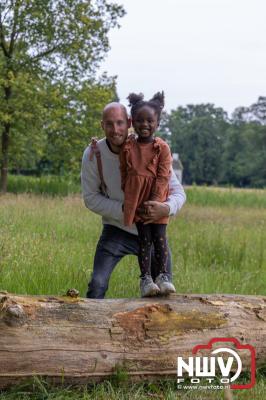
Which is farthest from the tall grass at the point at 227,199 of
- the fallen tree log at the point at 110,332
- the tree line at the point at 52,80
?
the fallen tree log at the point at 110,332

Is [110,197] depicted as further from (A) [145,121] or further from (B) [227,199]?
(B) [227,199]

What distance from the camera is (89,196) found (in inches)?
165

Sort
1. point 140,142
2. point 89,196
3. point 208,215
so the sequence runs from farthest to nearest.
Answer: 1. point 208,215
2. point 89,196
3. point 140,142

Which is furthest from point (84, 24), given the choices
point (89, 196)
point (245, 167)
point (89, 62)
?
point (245, 167)

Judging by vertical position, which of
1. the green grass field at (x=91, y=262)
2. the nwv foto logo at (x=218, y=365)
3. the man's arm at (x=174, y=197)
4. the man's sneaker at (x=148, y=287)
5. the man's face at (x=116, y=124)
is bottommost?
the nwv foto logo at (x=218, y=365)

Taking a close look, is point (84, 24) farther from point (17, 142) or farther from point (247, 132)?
point (247, 132)

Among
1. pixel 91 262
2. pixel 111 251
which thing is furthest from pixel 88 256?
pixel 111 251

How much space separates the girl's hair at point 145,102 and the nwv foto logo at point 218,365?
66.3 inches

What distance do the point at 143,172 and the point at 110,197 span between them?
491 millimetres

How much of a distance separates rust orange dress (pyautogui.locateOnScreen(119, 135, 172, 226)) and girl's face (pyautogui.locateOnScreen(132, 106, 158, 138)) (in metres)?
0.11

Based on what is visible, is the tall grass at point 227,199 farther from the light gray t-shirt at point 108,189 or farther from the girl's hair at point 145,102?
the girl's hair at point 145,102

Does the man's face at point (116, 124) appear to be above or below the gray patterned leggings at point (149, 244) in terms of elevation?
above

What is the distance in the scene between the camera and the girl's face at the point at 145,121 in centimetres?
373

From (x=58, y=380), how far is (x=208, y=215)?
10831 millimetres
